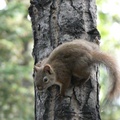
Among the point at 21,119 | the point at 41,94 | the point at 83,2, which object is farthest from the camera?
the point at 21,119

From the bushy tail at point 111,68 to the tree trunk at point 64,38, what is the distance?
81 mm

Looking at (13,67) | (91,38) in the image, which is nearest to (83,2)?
(91,38)

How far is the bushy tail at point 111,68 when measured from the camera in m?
3.03

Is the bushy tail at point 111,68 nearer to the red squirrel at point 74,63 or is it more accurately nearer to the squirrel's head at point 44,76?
the red squirrel at point 74,63

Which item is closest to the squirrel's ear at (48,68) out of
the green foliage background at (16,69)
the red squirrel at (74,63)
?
the red squirrel at (74,63)

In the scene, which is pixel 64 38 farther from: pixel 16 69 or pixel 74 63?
pixel 16 69

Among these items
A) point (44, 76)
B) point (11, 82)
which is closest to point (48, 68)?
point (44, 76)

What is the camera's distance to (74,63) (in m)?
3.02

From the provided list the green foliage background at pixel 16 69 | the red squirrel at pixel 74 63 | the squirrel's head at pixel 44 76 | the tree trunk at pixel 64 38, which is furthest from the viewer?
the green foliage background at pixel 16 69

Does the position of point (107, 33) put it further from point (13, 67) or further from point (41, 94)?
point (41, 94)

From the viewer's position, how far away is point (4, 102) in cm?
903

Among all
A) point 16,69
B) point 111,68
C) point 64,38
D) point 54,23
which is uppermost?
point 16,69

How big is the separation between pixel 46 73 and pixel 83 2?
0.63 metres

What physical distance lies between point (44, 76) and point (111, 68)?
1.82ft
